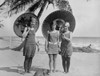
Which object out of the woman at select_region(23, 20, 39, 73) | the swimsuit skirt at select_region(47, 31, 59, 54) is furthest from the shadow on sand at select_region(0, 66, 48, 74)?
the swimsuit skirt at select_region(47, 31, 59, 54)

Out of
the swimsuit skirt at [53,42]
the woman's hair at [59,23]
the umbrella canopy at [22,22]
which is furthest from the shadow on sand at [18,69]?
the woman's hair at [59,23]

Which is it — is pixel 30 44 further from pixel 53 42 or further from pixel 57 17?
pixel 57 17

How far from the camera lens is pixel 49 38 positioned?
107 inches

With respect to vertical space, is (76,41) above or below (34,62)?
above

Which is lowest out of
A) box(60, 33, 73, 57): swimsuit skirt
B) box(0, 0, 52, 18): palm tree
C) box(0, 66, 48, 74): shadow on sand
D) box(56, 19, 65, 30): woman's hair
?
box(0, 66, 48, 74): shadow on sand

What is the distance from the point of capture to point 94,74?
284 centimetres

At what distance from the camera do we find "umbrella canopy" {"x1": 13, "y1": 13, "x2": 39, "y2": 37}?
272 cm

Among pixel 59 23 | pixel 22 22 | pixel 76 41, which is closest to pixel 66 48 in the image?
pixel 76 41

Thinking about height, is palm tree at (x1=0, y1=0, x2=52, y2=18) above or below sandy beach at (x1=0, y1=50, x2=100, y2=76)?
above

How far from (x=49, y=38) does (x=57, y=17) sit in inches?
10.1

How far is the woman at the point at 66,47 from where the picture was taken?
2.72 metres

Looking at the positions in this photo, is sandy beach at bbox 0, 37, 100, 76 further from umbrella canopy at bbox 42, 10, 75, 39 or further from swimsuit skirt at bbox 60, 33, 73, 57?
umbrella canopy at bbox 42, 10, 75, 39

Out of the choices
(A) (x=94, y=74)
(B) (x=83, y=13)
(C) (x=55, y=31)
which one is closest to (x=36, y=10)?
(C) (x=55, y=31)

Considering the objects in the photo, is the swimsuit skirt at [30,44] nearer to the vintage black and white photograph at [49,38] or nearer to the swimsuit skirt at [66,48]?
the vintage black and white photograph at [49,38]
